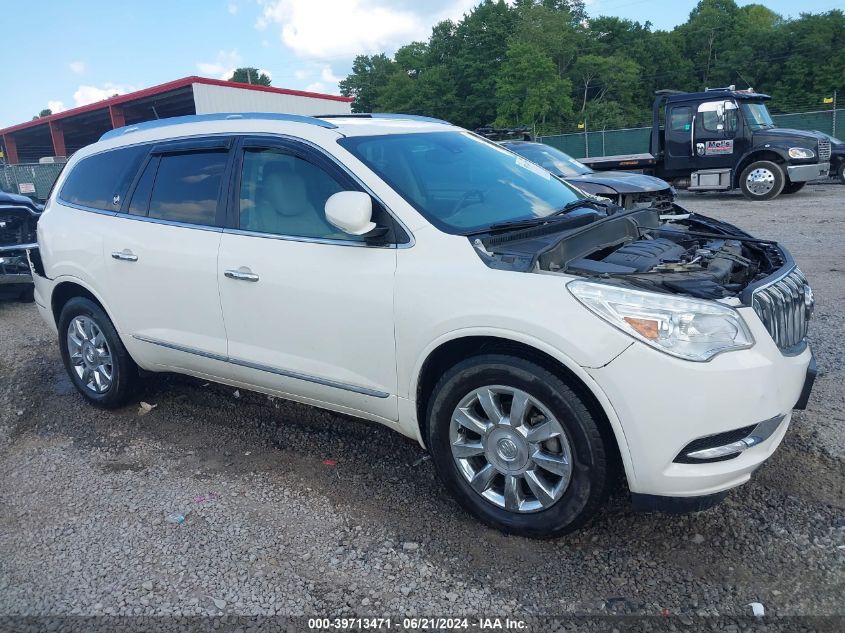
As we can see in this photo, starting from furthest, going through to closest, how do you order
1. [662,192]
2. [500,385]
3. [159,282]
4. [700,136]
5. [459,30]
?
1. [459,30]
2. [700,136]
3. [662,192]
4. [159,282]
5. [500,385]

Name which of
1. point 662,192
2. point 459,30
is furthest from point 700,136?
point 459,30

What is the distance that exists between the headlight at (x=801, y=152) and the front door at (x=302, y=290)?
583 inches

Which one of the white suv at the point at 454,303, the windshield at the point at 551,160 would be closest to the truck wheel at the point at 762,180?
the windshield at the point at 551,160

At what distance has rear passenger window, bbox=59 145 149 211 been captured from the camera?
4.56 metres

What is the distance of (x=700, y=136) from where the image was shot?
15938 mm

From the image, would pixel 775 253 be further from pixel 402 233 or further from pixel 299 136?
pixel 299 136

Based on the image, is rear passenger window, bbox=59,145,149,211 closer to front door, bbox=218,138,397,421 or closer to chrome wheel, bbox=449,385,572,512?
front door, bbox=218,138,397,421

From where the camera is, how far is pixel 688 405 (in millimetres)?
2592

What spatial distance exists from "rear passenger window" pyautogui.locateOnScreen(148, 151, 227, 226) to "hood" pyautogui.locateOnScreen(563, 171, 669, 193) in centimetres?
617

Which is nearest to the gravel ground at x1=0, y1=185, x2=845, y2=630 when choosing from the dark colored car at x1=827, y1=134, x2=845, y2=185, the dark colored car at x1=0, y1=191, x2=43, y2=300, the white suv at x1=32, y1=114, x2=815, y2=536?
the white suv at x1=32, y1=114, x2=815, y2=536

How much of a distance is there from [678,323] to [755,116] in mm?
15402

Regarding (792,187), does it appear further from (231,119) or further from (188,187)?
(188,187)

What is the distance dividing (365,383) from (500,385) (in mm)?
768

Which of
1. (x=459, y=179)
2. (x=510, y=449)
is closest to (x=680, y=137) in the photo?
(x=459, y=179)
